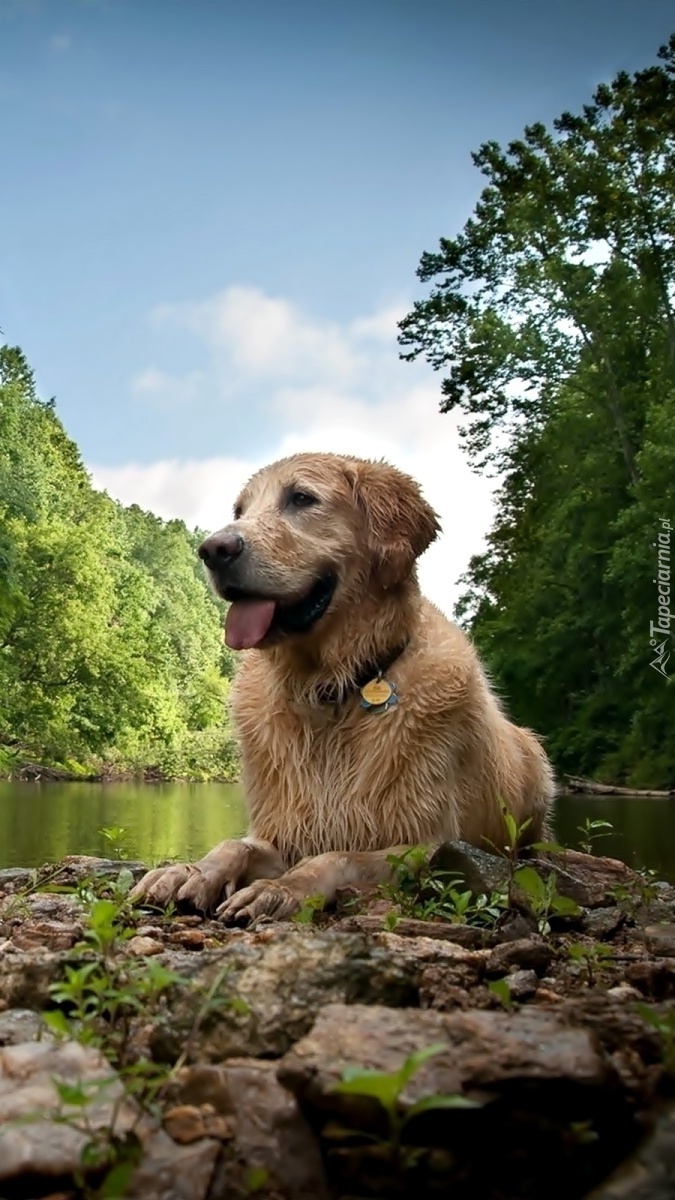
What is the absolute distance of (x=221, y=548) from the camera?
4.26 meters

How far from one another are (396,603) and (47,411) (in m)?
41.4

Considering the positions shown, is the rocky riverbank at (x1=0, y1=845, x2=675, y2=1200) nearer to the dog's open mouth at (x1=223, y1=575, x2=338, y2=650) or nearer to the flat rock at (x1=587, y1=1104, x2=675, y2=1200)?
the flat rock at (x1=587, y1=1104, x2=675, y2=1200)

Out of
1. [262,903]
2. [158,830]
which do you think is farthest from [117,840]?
[158,830]

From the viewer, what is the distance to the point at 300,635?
180 inches

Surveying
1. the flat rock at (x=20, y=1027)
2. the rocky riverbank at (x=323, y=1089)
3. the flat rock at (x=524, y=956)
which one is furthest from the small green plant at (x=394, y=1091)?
the flat rock at (x=524, y=956)

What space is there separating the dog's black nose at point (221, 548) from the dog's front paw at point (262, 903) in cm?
114

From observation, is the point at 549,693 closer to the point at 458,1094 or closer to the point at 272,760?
the point at 272,760

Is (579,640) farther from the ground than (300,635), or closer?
farther from the ground

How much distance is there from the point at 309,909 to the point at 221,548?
135 cm

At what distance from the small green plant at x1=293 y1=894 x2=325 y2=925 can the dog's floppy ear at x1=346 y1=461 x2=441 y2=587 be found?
1379 mm

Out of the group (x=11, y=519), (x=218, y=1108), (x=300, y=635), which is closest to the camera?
(x=218, y=1108)

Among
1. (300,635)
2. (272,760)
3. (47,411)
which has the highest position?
(47,411)

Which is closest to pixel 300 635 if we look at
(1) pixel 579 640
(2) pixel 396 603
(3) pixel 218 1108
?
(2) pixel 396 603

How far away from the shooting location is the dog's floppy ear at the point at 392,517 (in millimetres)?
4613
